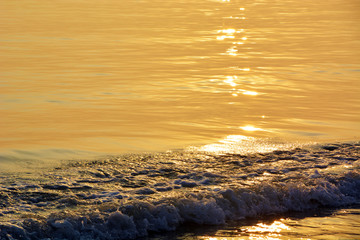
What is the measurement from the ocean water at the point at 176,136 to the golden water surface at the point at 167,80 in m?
0.06

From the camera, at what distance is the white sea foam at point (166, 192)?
8414mm

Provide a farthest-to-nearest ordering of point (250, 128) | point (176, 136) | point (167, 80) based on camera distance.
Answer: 1. point (167, 80)
2. point (250, 128)
3. point (176, 136)

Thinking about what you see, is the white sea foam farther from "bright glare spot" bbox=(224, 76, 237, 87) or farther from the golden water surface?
"bright glare spot" bbox=(224, 76, 237, 87)

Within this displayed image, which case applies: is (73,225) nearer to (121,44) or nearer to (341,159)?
(341,159)

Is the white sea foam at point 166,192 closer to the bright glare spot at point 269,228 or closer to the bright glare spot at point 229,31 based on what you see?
the bright glare spot at point 269,228

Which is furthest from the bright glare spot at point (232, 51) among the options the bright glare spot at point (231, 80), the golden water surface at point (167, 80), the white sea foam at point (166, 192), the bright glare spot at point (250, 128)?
the white sea foam at point (166, 192)

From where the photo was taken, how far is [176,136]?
42.0ft

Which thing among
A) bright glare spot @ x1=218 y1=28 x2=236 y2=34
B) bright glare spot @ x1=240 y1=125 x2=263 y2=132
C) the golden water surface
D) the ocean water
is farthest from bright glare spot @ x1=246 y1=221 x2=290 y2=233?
bright glare spot @ x1=218 y1=28 x2=236 y2=34

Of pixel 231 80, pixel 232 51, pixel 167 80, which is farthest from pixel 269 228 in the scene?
pixel 232 51

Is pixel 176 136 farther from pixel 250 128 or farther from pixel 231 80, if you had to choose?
pixel 231 80

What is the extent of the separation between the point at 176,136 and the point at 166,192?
130 inches

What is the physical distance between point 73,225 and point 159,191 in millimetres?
1752

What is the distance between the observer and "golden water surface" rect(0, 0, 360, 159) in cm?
1317

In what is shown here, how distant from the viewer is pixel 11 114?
14109 millimetres
